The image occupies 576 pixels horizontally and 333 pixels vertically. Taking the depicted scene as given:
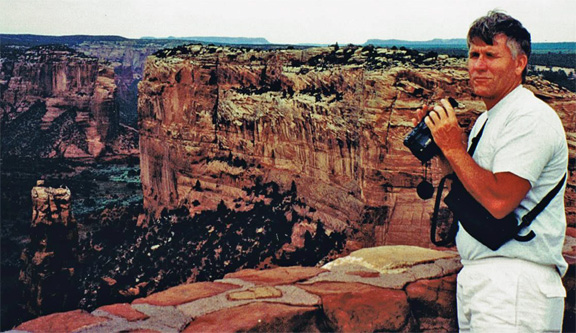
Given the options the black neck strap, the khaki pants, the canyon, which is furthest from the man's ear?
the canyon

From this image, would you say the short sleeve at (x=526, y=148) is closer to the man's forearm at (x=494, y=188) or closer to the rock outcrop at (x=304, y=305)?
the man's forearm at (x=494, y=188)

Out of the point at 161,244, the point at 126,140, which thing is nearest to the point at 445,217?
the point at 161,244

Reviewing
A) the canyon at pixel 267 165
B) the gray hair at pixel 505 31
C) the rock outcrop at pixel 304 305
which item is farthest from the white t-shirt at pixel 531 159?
the canyon at pixel 267 165

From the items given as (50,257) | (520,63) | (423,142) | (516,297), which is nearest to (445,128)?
(423,142)

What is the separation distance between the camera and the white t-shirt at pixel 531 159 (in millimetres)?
3162

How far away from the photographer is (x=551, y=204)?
3326 mm

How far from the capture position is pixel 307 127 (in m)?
27.5

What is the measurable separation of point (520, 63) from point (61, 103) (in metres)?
85.9

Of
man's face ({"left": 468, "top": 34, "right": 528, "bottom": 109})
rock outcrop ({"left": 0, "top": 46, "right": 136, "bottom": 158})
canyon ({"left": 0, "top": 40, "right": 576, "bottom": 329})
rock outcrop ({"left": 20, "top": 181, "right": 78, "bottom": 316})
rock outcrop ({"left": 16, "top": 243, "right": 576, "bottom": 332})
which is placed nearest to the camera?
man's face ({"left": 468, "top": 34, "right": 528, "bottom": 109})

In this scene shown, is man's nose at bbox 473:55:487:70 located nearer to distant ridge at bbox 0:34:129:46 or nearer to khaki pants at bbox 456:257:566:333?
khaki pants at bbox 456:257:566:333

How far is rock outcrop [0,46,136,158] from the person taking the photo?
266 feet

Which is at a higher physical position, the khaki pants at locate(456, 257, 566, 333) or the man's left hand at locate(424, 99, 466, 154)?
the man's left hand at locate(424, 99, 466, 154)

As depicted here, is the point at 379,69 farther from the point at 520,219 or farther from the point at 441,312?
the point at 520,219

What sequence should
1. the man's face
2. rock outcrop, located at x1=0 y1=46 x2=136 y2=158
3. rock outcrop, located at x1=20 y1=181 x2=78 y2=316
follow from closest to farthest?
1. the man's face
2. rock outcrop, located at x1=20 y1=181 x2=78 y2=316
3. rock outcrop, located at x1=0 y1=46 x2=136 y2=158
